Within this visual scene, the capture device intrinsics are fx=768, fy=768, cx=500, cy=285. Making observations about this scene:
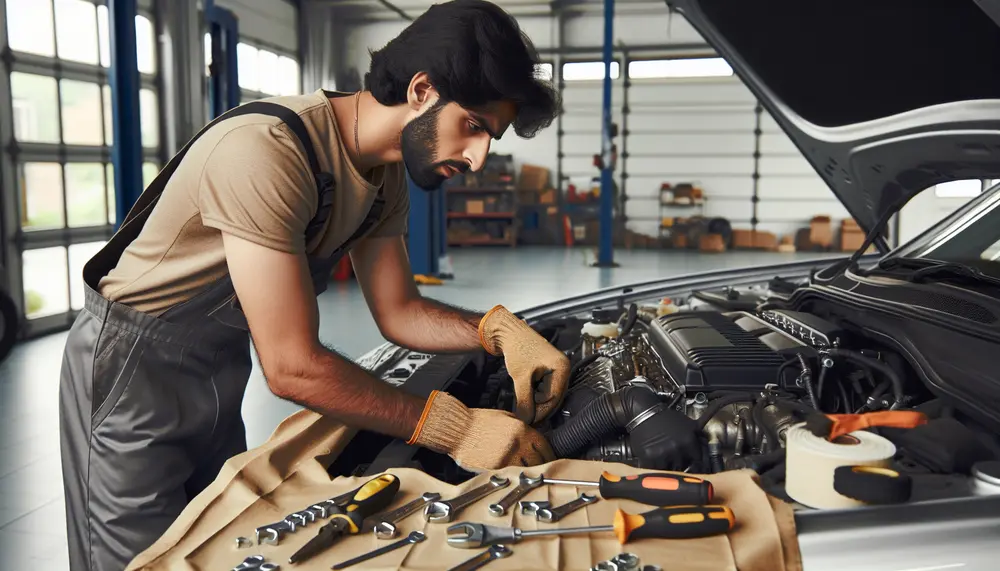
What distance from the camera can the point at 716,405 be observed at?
1334 millimetres

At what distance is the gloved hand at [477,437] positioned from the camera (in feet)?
4.06

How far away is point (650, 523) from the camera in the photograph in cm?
90

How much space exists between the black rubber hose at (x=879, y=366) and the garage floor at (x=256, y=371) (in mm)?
2345

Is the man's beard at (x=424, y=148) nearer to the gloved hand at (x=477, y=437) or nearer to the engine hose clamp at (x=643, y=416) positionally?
the gloved hand at (x=477, y=437)

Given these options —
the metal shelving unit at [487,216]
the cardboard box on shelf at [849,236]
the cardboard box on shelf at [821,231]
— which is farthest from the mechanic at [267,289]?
the cardboard box on shelf at [849,236]

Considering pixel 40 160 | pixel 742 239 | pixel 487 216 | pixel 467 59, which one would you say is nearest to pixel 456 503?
pixel 467 59

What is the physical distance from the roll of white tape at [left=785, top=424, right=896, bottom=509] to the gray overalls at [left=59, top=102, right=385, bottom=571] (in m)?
0.94

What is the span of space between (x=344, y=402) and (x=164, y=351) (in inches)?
17.7

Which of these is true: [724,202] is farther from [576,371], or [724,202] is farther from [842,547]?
[842,547]

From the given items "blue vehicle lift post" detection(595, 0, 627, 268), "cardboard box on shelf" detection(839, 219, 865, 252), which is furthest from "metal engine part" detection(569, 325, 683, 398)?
"cardboard box on shelf" detection(839, 219, 865, 252)

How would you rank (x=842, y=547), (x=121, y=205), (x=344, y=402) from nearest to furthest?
(x=842, y=547) → (x=344, y=402) → (x=121, y=205)

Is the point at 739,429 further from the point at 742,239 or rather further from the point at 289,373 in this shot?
the point at 742,239

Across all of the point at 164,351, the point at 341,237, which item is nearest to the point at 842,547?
the point at 341,237

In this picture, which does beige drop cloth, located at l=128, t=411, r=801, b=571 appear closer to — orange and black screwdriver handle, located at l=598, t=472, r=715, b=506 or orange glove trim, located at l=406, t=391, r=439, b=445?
orange and black screwdriver handle, located at l=598, t=472, r=715, b=506
